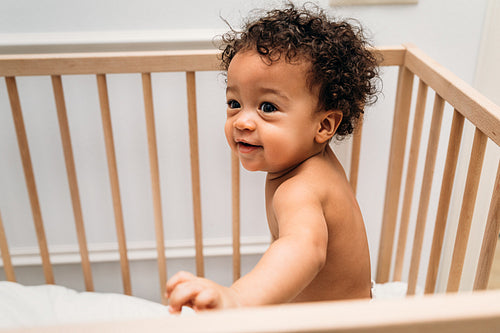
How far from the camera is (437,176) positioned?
1.23 metres

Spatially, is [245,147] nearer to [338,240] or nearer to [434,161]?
[338,240]

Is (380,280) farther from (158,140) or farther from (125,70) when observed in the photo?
(125,70)

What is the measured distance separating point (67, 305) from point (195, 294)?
0.77 m

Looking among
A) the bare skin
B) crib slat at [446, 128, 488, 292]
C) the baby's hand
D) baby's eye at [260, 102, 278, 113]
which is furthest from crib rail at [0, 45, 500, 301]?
the baby's hand

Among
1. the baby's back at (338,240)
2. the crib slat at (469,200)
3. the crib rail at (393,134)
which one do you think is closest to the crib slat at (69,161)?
the crib rail at (393,134)

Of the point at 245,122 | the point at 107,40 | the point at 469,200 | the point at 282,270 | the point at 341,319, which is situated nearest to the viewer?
the point at 341,319

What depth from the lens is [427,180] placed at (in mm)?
915

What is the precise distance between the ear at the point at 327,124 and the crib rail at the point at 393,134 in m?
0.22

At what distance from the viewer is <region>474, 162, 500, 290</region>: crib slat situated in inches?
25.8

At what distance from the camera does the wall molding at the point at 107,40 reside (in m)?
0.98

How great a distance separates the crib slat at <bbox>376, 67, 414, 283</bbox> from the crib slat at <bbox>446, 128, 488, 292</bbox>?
29cm

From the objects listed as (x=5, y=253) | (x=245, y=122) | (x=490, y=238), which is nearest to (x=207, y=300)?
(x=245, y=122)

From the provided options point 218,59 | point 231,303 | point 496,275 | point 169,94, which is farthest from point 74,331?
point 496,275

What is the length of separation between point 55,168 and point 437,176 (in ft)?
3.31
